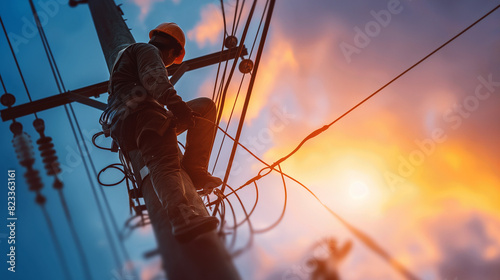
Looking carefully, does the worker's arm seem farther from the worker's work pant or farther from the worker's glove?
the worker's work pant

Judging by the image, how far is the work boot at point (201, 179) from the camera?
2.91 metres

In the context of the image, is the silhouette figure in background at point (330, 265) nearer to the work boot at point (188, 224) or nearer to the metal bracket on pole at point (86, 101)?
the work boot at point (188, 224)

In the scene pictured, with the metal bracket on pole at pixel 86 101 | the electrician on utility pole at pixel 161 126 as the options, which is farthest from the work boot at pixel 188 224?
the metal bracket on pole at pixel 86 101

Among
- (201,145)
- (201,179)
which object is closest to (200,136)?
(201,145)

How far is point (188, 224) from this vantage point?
1.87m

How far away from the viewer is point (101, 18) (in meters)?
4.14

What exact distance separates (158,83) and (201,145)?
30.3 inches

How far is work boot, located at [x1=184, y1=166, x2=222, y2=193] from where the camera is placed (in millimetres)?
2908

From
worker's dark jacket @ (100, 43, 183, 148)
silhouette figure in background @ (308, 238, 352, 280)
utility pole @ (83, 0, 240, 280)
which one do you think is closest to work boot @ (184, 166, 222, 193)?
utility pole @ (83, 0, 240, 280)

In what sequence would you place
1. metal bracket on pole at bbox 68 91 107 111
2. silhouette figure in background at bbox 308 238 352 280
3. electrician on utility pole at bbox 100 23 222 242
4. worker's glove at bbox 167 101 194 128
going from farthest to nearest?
1. metal bracket on pole at bbox 68 91 107 111
2. worker's glove at bbox 167 101 194 128
3. electrician on utility pole at bbox 100 23 222 242
4. silhouette figure in background at bbox 308 238 352 280

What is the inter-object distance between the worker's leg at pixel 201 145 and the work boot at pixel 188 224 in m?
0.91

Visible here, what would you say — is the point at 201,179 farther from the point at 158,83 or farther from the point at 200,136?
the point at 158,83

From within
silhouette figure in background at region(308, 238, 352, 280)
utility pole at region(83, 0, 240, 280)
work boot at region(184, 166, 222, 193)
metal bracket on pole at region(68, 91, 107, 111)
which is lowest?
silhouette figure in background at region(308, 238, 352, 280)

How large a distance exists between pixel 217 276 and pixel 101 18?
3.67m
